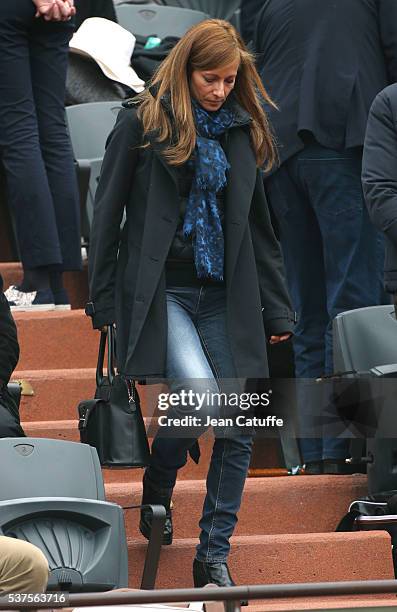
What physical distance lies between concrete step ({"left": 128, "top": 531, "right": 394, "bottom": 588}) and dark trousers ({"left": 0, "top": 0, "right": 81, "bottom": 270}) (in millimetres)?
1955

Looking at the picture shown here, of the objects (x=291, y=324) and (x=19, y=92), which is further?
(x=19, y=92)

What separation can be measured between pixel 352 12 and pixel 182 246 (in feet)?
5.82

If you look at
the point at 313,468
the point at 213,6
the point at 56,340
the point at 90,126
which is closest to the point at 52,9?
the point at 56,340

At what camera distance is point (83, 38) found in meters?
8.64

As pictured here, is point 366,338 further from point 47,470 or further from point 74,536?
point 74,536

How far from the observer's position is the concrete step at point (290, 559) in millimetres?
5535

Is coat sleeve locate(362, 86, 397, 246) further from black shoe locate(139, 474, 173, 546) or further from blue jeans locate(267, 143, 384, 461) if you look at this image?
black shoe locate(139, 474, 173, 546)

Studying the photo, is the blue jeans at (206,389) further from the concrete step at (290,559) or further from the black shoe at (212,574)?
the concrete step at (290,559)

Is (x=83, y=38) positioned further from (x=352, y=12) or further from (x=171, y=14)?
(x=352, y=12)

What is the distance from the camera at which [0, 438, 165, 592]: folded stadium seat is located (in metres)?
4.59

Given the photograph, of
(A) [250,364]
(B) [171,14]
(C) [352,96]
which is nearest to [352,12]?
(C) [352,96]

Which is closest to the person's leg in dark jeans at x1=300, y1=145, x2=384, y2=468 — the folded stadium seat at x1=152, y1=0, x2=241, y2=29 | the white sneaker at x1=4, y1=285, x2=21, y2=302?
the white sneaker at x1=4, y1=285, x2=21, y2=302

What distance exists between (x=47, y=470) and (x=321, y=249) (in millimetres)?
2274

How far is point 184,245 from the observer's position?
5.43 metres
